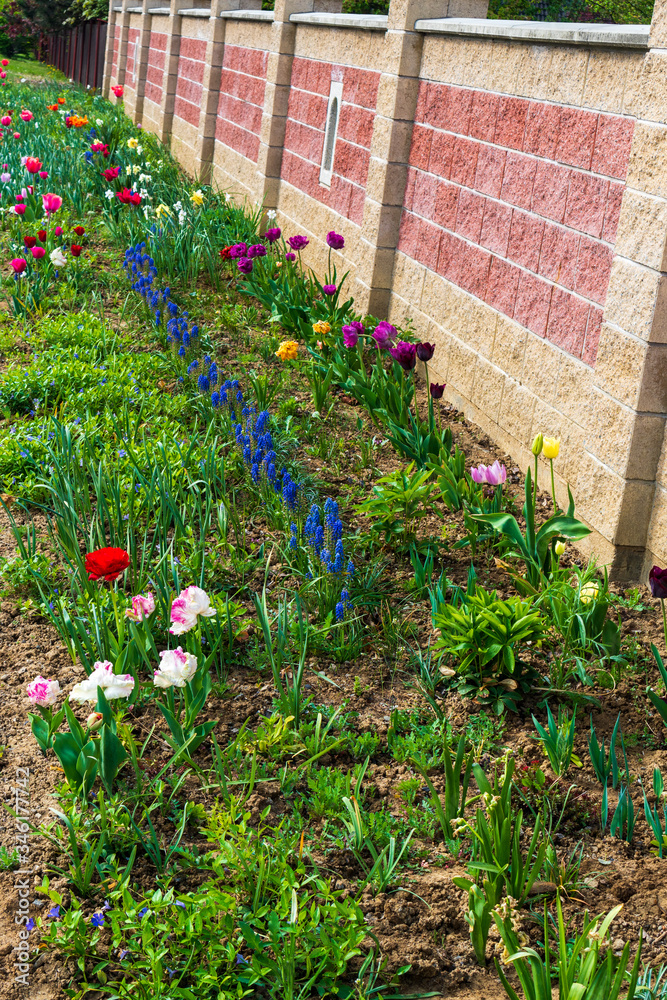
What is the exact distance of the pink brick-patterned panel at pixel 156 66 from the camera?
12977 mm

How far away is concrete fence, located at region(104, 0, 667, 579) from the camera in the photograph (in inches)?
127

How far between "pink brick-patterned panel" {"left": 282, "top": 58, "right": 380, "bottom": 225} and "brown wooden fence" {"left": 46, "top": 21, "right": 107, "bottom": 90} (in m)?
15.8

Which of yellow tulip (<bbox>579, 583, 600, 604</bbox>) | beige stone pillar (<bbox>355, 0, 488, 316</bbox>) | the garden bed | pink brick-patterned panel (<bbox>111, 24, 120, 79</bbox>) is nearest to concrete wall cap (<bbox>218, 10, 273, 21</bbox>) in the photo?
beige stone pillar (<bbox>355, 0, 488, 316</bbox>)

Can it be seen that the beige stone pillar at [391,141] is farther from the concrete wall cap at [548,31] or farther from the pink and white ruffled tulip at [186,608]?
the pink and white ruffled tulip at [186,608]

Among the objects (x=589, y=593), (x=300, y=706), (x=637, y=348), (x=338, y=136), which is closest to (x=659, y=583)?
(x=589, y=593)

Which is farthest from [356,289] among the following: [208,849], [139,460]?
[208,849]

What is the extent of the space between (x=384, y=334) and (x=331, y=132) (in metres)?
2.97

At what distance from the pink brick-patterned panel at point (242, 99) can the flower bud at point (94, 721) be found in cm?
696

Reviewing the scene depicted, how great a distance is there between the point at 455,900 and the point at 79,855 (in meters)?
0.90

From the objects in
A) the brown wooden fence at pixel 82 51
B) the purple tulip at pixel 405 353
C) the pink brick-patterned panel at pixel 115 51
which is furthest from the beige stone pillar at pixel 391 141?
the brown wooden fence at pixel 82 51

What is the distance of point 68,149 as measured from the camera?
948 centimetres

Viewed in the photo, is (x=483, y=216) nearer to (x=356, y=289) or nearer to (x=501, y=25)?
(x=501, y=25)

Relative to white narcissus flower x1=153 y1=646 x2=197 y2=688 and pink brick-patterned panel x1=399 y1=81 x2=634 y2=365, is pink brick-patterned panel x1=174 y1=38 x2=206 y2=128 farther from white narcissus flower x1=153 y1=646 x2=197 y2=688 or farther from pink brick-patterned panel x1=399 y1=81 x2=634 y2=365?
white narcissus flower x1=153 y1=646 x2=197 y2=688

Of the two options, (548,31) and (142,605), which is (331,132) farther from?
(142,605)
